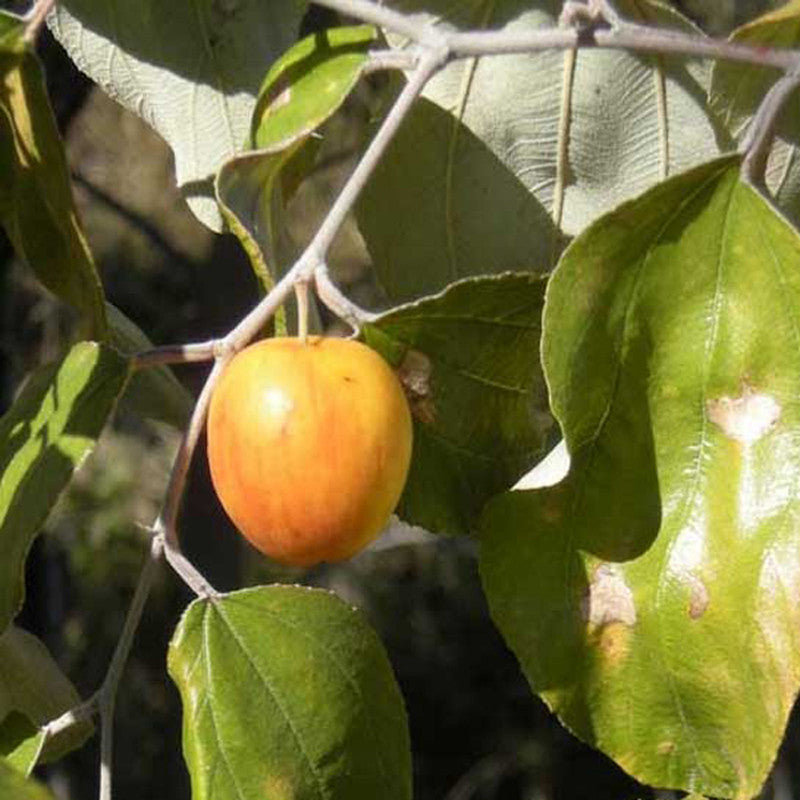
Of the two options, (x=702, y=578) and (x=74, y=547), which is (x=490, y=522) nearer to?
(x=702, y=578)

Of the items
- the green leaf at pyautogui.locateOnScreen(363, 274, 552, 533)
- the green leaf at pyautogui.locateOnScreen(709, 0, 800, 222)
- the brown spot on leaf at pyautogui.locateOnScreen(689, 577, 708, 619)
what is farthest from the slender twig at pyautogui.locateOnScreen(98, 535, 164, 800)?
the green leaf at pyautogui.locateOnScreen(709, 0, 800, 222)

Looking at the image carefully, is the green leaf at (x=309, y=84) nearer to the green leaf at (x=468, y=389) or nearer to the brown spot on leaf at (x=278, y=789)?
the green leaf at (x=468, y=389)

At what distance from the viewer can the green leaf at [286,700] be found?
2.57 ft

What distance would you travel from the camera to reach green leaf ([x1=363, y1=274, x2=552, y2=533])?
0.78m

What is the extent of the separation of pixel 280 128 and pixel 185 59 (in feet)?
0.64

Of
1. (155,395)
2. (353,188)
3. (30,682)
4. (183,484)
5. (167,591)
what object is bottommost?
(167,591)

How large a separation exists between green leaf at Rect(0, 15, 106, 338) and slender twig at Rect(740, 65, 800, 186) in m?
0.28

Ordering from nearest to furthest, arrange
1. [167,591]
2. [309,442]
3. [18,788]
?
[18,788]
[309,442]
[167,591]

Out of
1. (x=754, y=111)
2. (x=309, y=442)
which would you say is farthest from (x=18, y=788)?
(x=754, y=111)

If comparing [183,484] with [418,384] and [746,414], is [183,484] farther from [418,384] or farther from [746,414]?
[746,414]

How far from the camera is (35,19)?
35.1 inches

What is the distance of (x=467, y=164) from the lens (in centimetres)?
98

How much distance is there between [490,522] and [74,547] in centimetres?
436

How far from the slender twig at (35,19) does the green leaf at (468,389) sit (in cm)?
23
